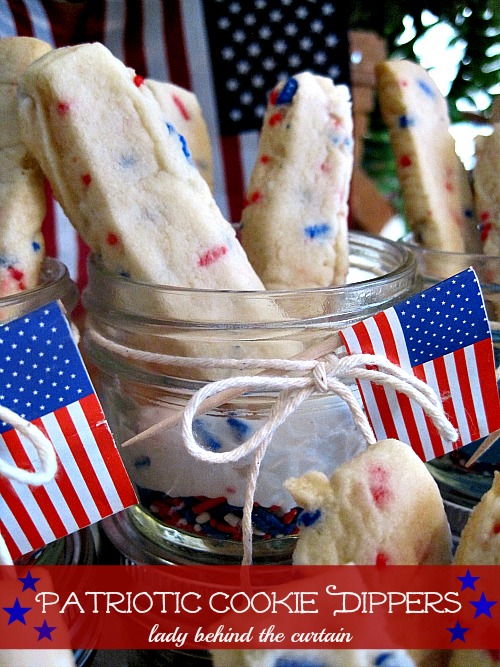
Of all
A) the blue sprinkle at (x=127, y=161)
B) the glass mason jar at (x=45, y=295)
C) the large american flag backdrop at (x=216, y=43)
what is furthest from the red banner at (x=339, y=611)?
the large american flag backdrop at (x=216, y=43)

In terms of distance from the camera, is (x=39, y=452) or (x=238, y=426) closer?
(x=39, y=452)

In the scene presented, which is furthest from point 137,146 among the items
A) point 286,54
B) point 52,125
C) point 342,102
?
point 286,54

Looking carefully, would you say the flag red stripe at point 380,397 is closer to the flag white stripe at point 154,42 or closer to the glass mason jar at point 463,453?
the glass mason jar at point 463,453

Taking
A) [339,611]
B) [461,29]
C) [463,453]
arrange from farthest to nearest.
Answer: [461,29] → [463,453] → [339,611]

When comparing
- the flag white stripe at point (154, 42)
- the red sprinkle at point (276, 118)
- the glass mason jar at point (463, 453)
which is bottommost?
the glass mason jar at point (463, 453)

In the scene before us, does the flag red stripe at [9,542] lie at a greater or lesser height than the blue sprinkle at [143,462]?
greater

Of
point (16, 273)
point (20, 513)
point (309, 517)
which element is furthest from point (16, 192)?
point (309, 517)

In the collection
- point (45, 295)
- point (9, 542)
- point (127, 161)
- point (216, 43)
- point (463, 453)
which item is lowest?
point (463, 453)

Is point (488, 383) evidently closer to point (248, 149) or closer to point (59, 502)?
point (59, 502)
